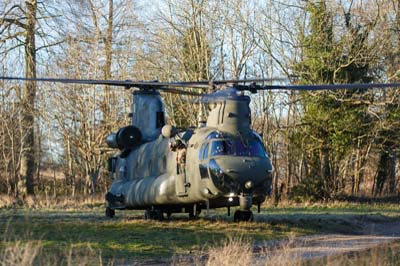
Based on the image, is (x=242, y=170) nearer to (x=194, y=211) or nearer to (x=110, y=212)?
(x=194, y=211)

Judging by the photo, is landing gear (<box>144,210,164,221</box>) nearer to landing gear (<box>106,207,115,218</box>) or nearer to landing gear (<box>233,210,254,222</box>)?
landing gear (<box>106,207,115,218</box>)

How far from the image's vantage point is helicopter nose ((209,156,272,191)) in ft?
65.3

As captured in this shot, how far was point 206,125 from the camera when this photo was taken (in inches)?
861

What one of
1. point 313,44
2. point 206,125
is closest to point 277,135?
point 313,44

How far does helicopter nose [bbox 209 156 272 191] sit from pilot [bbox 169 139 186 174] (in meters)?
1.61

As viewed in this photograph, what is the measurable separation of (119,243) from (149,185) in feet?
21.3

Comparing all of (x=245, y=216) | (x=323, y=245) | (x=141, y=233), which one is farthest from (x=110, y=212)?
(x=323, y=245)

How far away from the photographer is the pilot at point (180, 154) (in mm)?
21672

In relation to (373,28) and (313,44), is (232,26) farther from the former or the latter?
(373,28)

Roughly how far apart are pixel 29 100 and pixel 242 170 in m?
27.2

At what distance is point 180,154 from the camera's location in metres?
21.8

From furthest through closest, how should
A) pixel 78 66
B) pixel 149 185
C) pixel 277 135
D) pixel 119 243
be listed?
pixel 277 135
pixel 78 66
pixel 149 185
pixel 119 243

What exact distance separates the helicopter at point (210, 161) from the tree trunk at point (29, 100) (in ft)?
61.6

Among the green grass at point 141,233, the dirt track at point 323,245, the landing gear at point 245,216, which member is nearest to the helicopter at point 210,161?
the landing gear at point 245,216
